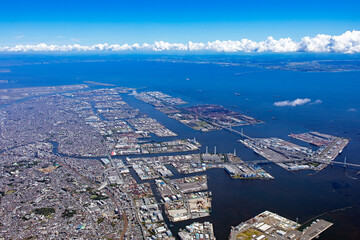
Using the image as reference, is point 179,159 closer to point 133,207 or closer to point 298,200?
point 133,207

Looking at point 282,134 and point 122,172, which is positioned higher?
point 282,134

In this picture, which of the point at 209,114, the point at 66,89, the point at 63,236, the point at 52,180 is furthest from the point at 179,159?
the point at 66,89

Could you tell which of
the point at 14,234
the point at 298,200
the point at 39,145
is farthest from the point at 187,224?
the point at 39,145

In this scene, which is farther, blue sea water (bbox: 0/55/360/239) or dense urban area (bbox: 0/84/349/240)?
blue sea water (bbox: 0/55/360/239)

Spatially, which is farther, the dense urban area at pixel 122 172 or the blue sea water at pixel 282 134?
the blue sea water at pixel 282 134

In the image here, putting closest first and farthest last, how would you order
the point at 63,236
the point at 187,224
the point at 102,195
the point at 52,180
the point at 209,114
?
the point at 63,236 < the point at 187,224 < the point at 102,195 < the point at 52,180 < the point at 209,114

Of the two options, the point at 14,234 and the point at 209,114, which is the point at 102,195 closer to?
the point at 14,234

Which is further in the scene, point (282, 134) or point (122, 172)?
point (282, 134)

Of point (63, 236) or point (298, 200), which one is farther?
point (298, 200)

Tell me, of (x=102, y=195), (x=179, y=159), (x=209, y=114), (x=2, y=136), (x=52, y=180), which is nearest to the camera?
(x=102, y=195)
